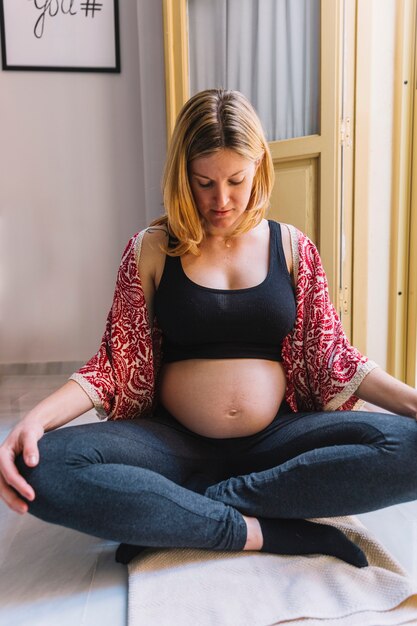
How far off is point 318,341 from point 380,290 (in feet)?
3.51

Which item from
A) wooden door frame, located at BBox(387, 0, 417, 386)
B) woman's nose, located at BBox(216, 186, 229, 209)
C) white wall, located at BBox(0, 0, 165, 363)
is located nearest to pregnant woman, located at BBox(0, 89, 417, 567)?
woman's nose, located at BBox(216, 186, 229, 209)

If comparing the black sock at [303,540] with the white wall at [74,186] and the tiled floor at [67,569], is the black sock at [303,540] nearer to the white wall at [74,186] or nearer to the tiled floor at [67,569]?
the tiled floor at [67,569]

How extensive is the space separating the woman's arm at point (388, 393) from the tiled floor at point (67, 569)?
30 centimetres

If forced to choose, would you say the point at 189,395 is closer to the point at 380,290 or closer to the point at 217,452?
the point at 217,452

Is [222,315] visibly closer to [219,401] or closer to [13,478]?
[219,401]

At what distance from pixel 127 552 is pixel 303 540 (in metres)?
0.33

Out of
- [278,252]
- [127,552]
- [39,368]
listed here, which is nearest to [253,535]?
[127,552]

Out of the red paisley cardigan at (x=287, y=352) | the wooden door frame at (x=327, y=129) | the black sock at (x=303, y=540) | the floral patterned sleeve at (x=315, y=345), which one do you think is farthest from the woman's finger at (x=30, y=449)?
the wooden door frame at (x=327, y=129)

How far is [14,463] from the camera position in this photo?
0.92 metres

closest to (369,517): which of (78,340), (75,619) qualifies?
(75,619)

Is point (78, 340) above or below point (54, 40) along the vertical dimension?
below

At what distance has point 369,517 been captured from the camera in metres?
1.22

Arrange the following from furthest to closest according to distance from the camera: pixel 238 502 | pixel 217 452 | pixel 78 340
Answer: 1. pixel 78 340
2. pixel 217 452
3. pixel 238 502

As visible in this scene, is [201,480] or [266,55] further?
[266,55]
